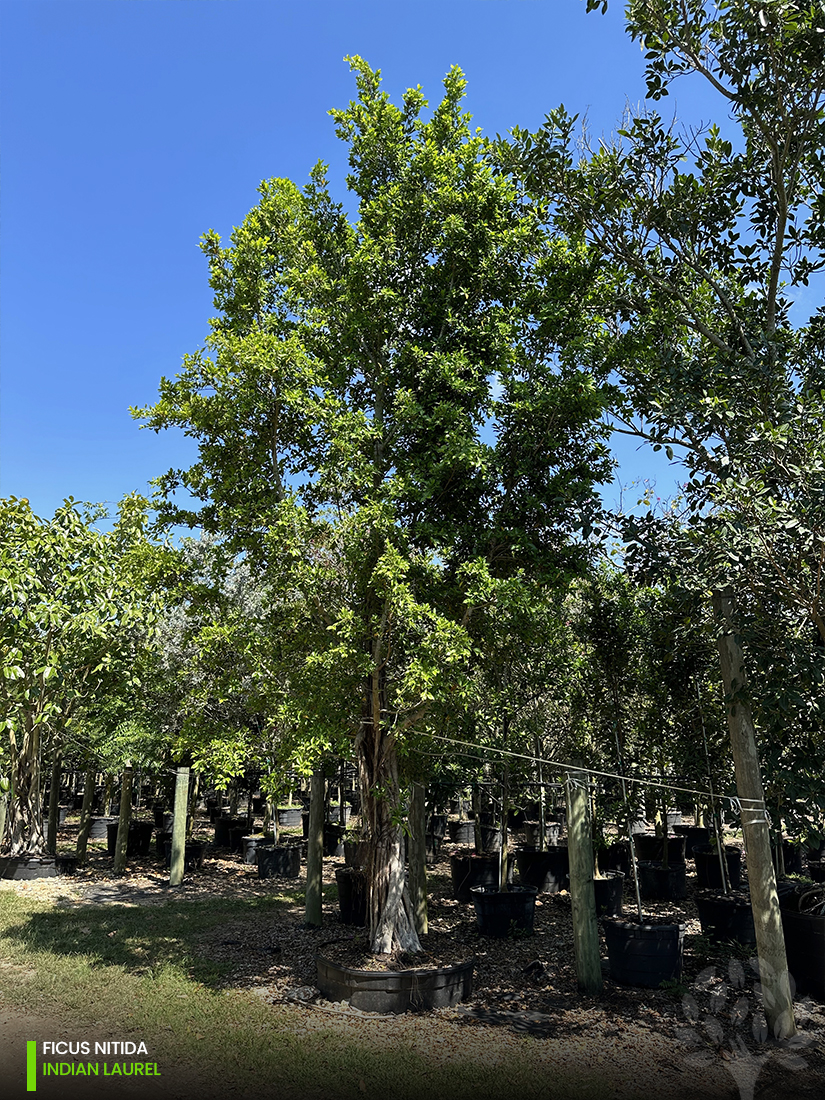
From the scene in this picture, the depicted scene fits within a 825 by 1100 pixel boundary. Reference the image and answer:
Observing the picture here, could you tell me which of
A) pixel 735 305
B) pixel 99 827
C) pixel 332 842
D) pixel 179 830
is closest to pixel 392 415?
pixel 735 305

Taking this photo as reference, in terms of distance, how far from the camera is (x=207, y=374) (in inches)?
314

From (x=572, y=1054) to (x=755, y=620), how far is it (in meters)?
3.97

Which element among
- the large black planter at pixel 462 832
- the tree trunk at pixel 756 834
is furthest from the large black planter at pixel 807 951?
the large black planter at pixel 462 832

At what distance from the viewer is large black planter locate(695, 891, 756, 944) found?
28.4 feet

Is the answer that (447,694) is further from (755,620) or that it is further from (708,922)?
(708,922)

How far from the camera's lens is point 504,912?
9.59 meters

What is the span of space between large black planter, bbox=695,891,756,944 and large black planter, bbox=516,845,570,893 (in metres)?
4.35

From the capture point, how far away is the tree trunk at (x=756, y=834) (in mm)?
6070

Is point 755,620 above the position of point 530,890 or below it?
above

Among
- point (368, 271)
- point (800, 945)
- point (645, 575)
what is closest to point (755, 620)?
point (645, 575)

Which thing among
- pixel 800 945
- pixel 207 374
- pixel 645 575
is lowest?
pixel 800 945

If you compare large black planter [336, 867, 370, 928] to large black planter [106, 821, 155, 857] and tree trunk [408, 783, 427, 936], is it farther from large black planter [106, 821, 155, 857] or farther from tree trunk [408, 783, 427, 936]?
large black planter [106, 821, 155, 857]

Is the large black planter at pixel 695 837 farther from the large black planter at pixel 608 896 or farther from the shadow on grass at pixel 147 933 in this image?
the shadow on grass at pixel 147 933

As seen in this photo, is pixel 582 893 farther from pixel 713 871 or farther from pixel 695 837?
pixel 695 837
